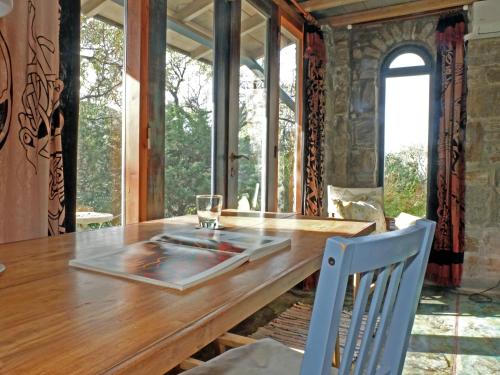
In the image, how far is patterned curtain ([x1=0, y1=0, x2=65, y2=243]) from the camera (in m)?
1.33

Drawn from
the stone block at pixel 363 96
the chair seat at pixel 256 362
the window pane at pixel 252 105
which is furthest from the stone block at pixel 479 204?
the chair seat at pixel 256 362

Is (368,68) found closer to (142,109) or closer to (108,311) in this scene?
(142,109)

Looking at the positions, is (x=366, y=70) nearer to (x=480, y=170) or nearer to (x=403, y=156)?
(x=403, y=156)

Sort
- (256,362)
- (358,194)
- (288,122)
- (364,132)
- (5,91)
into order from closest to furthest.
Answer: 1. (256,362)
2. (5,91)
3. (288,122)
4. (358,194)
5. (364,132)

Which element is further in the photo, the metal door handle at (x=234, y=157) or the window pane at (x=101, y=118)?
the metal door handle at (x=234, y=157)

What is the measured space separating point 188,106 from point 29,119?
1153mm

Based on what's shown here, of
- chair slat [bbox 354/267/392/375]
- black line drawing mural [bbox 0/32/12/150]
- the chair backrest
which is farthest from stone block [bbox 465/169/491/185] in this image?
black line drawing mural [bbox 0/32/12/150]

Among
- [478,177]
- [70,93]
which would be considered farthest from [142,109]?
[478,177]

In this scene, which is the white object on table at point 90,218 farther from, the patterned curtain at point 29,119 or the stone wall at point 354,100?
the stone wall at point 354,100

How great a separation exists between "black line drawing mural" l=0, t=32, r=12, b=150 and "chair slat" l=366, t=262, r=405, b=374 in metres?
1.22

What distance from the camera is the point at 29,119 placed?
4.54 ft

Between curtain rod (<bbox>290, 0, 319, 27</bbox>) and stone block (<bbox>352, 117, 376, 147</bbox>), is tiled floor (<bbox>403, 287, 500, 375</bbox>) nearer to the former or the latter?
stone block (<bbox>352, 117, 376, 147</bbox>)

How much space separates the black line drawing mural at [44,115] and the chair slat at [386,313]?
118cm

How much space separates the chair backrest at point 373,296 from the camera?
0.57 meters
